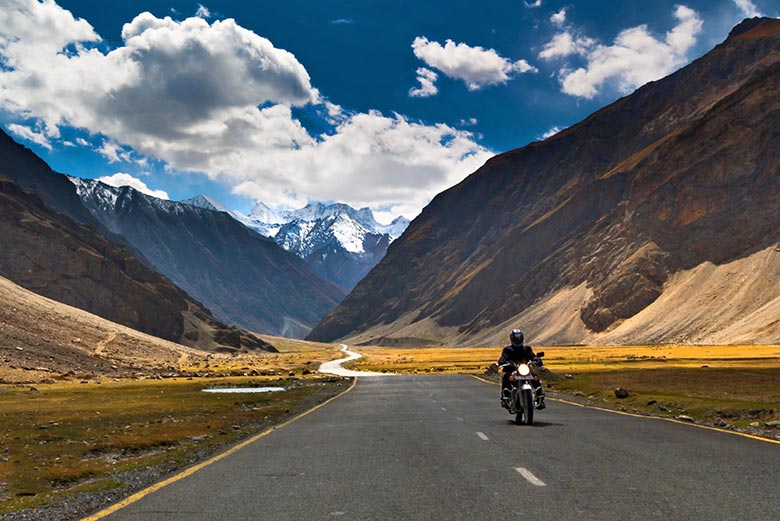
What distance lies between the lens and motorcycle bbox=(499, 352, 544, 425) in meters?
20.1

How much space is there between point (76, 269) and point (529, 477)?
6979 inches

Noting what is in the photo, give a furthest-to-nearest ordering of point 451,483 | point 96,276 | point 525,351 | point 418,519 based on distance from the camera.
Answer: point 96,276, point 525,351, point 451,483, point 418,519

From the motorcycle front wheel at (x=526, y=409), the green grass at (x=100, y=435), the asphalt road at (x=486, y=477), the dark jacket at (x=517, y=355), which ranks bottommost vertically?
the green grass at (x=100, y=435)

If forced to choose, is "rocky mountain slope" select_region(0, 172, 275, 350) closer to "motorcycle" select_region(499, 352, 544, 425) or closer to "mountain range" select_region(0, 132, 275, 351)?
"mountain range" select_region(0, 132, 275, 351)

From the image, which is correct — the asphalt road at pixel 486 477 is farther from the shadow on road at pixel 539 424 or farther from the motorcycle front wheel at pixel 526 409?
the motorcycle front wheel at pixel 526 409

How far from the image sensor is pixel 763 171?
151m

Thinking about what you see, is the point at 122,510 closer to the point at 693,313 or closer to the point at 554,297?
the point at 693,313

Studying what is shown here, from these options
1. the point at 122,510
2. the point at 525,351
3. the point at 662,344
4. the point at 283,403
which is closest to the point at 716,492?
the point at 122,510

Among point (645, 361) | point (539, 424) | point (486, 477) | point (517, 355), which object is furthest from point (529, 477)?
point (645, 361)

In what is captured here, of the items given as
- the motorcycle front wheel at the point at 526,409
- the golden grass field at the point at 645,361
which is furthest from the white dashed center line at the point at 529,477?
the golden grass field at the point at 645,361

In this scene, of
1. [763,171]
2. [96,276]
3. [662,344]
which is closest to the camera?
[662,344]

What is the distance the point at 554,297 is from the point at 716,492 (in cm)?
18548

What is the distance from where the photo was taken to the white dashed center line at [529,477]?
10.7 meters

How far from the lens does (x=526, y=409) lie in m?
20.2
